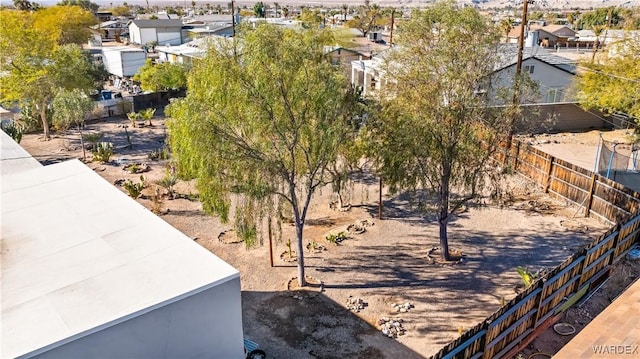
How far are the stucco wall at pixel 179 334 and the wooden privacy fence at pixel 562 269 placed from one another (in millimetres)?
3703

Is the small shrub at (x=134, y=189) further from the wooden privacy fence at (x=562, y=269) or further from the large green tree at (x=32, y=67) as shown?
the wooden privacy fence at (x=562, y=269)

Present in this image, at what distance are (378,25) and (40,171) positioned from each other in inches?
2956

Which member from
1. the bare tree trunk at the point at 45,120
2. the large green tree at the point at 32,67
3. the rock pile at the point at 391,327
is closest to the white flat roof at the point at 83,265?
the rock pile at the point at 391,327

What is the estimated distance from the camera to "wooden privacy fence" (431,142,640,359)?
8.71 m

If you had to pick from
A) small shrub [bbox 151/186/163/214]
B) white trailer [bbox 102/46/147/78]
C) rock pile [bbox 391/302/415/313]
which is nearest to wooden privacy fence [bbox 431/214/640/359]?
rock pile [bbox 391/302/415/313]

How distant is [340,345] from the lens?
10906 mm

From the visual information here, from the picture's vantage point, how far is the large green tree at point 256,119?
34.3 feet

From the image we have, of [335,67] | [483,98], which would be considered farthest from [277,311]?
[483,98]

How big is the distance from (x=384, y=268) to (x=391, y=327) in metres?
2.77

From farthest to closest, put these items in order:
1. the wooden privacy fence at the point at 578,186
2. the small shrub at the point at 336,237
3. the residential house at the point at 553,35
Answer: the residential house at the point at 553,35 → the wooden privacy fence at the point at 578,186 → the small shrub at the point at 336,237

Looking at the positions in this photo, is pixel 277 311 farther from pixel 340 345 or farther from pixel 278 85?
pixel 278 85

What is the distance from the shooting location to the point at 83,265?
9.11 meters

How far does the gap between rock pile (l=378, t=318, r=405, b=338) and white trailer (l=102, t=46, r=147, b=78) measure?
1426 inches

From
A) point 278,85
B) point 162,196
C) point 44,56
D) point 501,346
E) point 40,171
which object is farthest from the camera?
point 44,56
